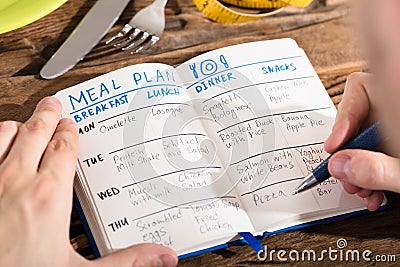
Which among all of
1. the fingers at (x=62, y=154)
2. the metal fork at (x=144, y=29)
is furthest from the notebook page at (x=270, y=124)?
the fingers at (x=62, y=154)

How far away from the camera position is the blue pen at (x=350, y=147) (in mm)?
889

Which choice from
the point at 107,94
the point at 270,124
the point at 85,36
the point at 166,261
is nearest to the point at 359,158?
the point at 270,124

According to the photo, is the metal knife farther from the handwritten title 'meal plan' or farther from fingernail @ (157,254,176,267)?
fingernail @ (157,254,176,267)

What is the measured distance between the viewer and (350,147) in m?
0.91

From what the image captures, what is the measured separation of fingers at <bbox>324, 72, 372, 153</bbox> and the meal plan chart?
0.17ft

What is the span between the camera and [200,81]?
105 cm

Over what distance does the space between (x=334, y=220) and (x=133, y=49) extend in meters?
0.45

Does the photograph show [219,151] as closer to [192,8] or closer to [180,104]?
[180,104]

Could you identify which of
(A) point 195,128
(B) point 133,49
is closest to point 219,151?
(A) point 195,128

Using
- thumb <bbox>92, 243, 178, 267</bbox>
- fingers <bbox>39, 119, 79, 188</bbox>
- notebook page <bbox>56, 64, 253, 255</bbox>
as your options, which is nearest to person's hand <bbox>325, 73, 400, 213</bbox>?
notebook page <bbox>56, 64, 253, 255</bbox>

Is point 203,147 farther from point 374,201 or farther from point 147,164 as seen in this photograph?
point 374,201

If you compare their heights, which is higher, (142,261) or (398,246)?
(142,261)

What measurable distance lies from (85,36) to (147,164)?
0.97 ft

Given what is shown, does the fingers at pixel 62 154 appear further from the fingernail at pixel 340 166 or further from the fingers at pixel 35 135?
the fingernail at pixel 340 166
